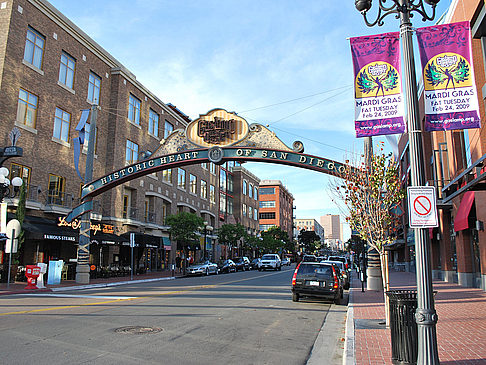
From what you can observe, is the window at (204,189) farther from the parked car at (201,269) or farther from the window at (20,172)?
the window at (20,172)

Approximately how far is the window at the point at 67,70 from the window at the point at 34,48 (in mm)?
1920

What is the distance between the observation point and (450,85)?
6.19 m

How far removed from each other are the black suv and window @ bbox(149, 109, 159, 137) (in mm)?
29428

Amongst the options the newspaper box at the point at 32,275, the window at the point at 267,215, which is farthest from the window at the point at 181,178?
the window at the point at 267,215

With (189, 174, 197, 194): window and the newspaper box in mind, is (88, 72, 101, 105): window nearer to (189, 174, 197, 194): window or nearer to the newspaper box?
the newspaper box

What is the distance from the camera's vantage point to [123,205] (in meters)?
35.1

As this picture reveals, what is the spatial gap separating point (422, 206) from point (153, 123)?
3837cm

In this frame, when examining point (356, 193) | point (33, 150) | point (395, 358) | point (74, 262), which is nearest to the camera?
point (395, 358)

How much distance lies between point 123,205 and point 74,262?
27.5ft

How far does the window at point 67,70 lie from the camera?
2864 centimetres

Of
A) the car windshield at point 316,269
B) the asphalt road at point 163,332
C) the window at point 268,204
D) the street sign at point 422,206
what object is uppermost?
the window at point 268,204

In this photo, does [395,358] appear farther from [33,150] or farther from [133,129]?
[133,129]

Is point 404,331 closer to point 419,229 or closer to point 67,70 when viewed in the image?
point 419,229

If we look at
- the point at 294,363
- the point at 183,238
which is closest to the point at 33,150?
the point at 183,238
